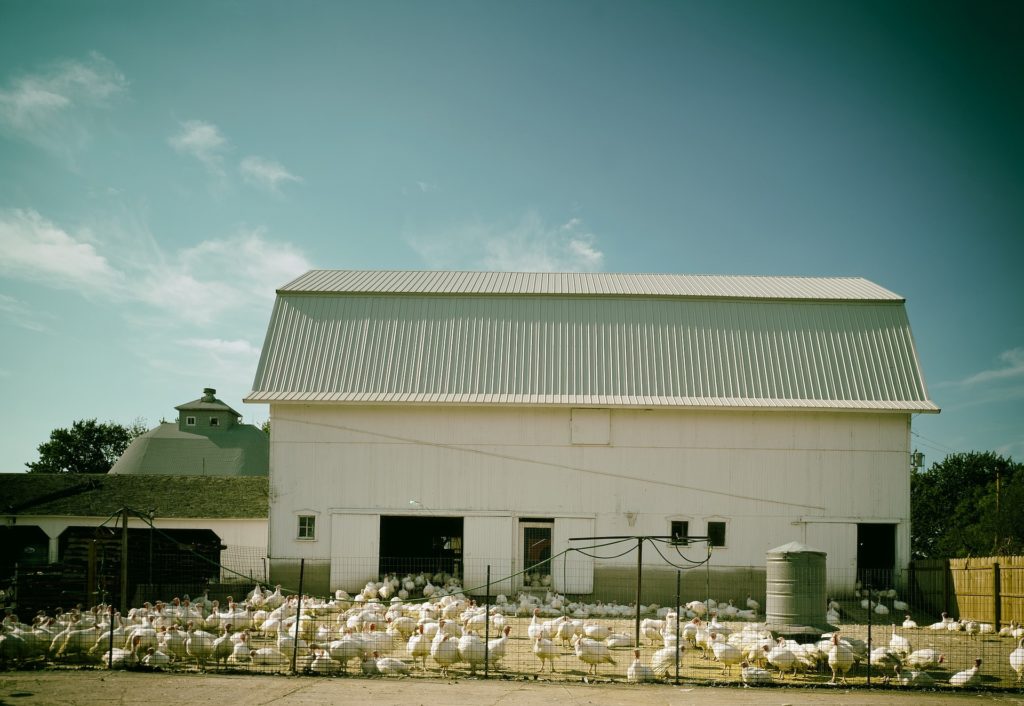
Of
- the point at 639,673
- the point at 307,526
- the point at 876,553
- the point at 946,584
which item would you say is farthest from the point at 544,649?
the point at 876,553

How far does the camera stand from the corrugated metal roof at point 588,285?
2995 cm

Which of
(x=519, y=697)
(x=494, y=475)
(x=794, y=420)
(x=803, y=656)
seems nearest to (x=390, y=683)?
(x=519, y=697)

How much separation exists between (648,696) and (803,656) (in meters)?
Result: 3.31

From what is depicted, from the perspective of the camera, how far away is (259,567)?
27625 mm

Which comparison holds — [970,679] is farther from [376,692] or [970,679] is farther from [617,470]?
[617,470]

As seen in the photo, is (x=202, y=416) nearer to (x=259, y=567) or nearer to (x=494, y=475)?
(x=259, y=567)

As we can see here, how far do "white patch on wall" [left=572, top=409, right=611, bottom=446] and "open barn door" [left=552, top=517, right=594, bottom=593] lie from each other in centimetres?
245

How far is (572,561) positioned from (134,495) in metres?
18.2

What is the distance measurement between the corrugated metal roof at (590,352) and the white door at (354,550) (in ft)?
12.8

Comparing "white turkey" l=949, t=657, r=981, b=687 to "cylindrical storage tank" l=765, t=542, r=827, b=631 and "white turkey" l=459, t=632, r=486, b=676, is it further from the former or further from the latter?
"white turkey" l=459, t=632, r=486, b=676

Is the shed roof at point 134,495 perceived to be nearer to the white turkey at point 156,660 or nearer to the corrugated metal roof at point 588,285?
the corrugated metal roof at point 588,285

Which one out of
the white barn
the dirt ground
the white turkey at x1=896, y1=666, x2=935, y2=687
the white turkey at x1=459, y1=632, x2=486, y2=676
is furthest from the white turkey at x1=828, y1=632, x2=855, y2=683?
the white barn

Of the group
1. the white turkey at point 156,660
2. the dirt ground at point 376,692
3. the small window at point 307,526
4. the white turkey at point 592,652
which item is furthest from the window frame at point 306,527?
the white turkey at point 592,652

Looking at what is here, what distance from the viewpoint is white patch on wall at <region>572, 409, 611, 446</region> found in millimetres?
26734
